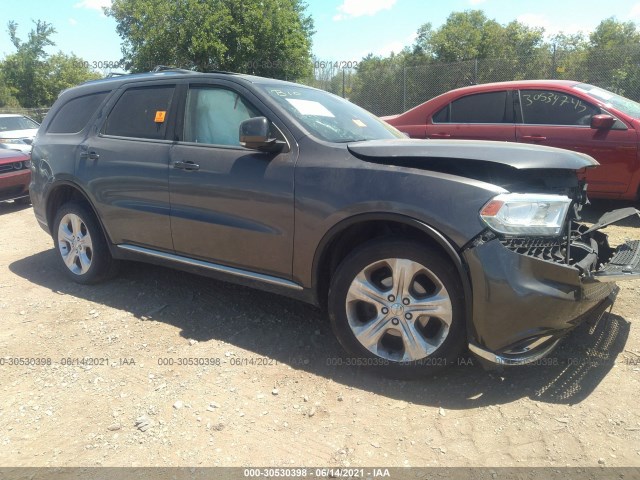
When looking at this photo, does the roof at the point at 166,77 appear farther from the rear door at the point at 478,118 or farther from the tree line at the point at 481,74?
the tree line at the point at 481,74

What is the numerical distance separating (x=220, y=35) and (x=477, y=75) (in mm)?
10152

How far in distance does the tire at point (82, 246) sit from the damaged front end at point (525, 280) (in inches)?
129

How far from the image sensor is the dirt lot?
236cm

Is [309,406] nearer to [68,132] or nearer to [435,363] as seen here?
[435,363]

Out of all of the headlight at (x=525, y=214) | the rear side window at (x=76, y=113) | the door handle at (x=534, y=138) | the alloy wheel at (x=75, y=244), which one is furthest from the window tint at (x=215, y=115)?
the door handle at (x=534, y=138)

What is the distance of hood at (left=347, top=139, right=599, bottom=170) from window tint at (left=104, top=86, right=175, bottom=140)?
1.71 meters

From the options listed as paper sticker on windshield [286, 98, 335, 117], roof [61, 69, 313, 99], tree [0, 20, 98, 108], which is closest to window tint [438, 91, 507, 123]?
roof [61, 69, 313, 99]

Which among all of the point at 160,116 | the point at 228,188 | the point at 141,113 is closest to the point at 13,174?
the point at 141,113

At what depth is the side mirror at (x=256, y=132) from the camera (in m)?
3.05

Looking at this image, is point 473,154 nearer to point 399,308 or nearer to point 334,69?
point 399,308

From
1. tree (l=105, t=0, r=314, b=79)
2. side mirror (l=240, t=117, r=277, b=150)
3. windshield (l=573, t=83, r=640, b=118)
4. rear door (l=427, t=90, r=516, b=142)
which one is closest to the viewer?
side mirror (l=240, t=117, r=277, b=150)

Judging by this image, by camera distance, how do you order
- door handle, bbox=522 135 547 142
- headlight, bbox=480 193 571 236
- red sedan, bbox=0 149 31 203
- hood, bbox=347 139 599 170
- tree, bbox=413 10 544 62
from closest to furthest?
headlight, bbox=480 193 571 236
hood, bbox=347 139 599 170
door handle, bbox=522 135 547 142
red sedan, bbox=0 149 31 203
tree, bbox=413 10 544 62

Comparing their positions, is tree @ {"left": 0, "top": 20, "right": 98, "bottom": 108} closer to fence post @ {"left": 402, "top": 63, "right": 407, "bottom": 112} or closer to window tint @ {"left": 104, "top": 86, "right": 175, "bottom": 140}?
fence post @ {"left": 402, "top": 63, "right": 407, "bottom": 112}

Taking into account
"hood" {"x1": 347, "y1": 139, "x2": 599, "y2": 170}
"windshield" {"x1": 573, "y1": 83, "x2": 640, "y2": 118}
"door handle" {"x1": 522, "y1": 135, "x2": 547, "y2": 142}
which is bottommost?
"door handle" {"x1": 522, "y1": 135, "x2": 547, "y2": 142}
